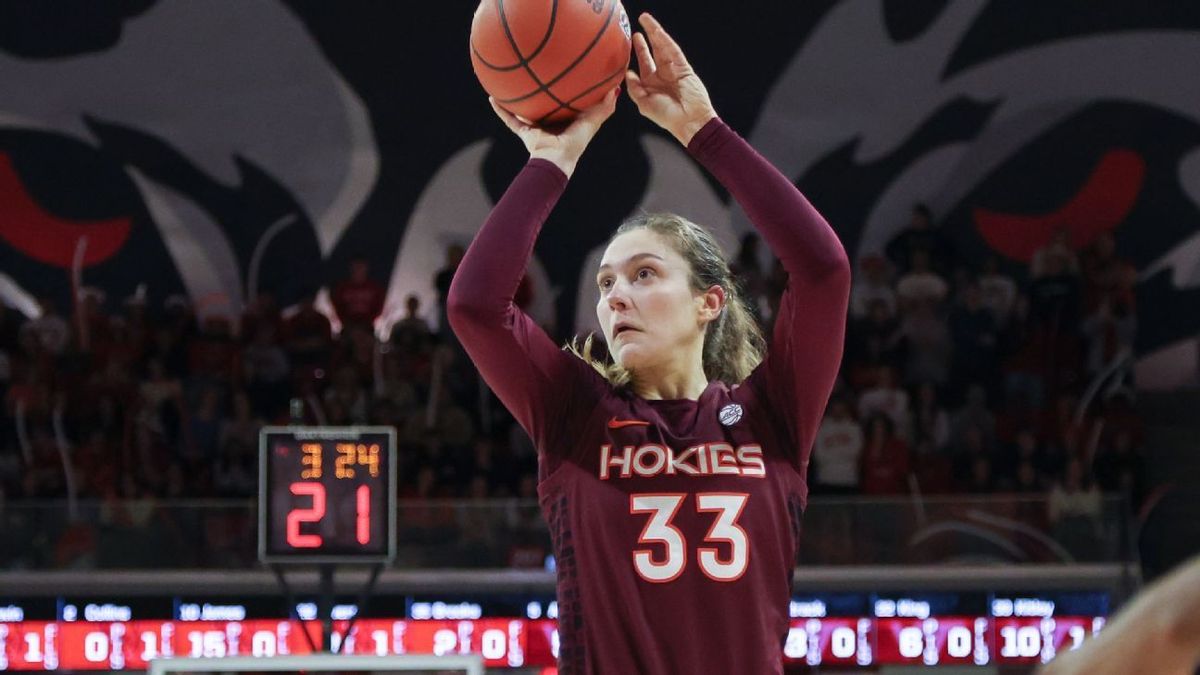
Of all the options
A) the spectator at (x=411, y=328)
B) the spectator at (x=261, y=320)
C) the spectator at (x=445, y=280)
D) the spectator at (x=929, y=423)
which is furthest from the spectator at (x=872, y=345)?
the spectator at (x=261, y=320)

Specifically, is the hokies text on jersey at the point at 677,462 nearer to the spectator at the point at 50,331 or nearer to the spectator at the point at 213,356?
the spectator at the point at 213,356


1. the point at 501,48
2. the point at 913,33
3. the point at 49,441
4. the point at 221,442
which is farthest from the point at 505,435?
the point at 501,48

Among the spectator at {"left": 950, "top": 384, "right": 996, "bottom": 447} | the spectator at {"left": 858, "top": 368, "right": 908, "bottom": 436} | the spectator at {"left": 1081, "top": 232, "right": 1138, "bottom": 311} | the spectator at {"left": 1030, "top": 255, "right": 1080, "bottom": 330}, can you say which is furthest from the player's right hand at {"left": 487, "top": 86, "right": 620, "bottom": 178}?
the spectator at {"left": 1081, "top": 232, "right": 1138, "bottom": 311}

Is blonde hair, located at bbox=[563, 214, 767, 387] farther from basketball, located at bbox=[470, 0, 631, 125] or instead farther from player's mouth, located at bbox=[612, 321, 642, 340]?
basketball, located at bbox=[470, 0, 631, 125]

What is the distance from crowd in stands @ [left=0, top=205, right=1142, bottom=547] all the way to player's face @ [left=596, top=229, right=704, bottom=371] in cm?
730

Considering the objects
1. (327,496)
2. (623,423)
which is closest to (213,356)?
(327,496)

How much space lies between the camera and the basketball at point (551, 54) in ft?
9.46

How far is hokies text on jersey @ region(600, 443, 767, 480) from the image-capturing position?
2654 mm

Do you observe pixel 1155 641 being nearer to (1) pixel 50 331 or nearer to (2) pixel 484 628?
(2) pixel 484 628

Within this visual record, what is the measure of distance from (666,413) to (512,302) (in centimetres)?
31

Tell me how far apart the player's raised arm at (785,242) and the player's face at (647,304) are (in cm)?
14

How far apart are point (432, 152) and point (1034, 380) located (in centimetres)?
471

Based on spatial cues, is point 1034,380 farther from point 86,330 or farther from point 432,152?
point 86,330

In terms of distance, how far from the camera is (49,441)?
10969mm
